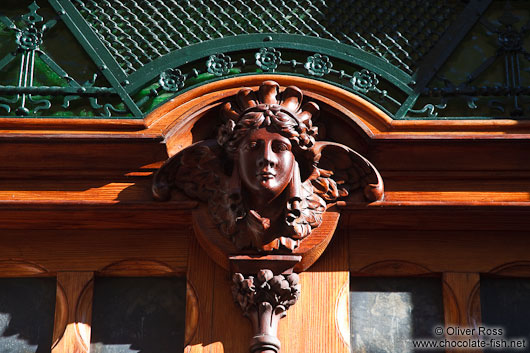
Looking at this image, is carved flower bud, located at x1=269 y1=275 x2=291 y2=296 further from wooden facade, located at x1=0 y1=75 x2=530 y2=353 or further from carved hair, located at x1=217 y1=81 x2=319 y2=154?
carved hair, located at x1=217 y1=81 x2=319 y2=154

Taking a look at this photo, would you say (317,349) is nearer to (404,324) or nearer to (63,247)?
(404,324)

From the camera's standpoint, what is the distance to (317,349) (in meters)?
5.35

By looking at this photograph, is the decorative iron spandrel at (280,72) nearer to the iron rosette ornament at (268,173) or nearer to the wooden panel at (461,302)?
the iron rosette ornament at (268,173)

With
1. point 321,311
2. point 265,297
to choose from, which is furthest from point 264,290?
point 321,311

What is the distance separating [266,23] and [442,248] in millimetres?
1349

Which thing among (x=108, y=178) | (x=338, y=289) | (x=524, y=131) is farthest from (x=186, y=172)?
(x=524, y=131)

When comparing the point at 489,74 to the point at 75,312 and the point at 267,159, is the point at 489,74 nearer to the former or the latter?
the point at 267,159

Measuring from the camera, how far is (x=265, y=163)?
17.5 feet

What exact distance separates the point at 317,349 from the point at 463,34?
1721mm

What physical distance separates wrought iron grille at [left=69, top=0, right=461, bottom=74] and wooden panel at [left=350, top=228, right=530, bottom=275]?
32.5 inches

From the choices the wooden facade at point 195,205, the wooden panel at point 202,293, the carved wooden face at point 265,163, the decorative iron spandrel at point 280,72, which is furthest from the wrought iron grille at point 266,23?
the wooden panel at point 202,293

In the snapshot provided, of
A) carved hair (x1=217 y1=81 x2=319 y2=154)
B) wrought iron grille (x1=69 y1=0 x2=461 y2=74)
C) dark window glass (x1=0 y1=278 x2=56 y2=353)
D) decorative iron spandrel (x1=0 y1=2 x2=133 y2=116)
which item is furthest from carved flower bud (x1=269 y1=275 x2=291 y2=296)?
wrought iron grille (x1=69 y1=0 x2=461 y2=74)

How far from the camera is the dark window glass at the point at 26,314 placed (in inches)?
216

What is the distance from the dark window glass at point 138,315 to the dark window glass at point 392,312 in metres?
0.74
